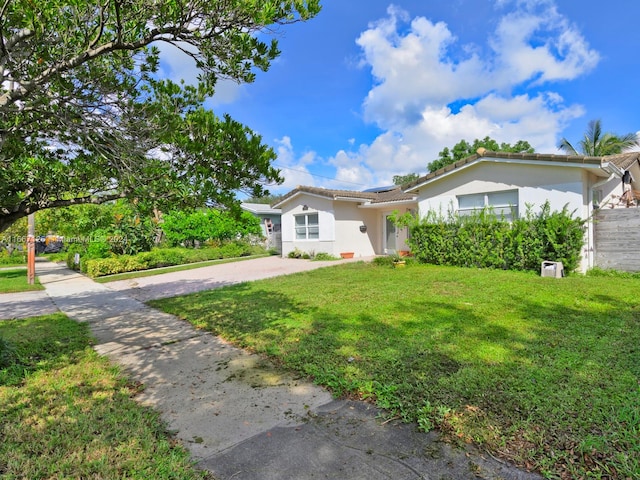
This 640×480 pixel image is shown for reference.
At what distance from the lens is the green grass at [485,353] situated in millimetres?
2582

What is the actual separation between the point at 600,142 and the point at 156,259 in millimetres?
36615

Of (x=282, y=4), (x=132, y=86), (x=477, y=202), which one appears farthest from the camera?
(x=477, y=202)

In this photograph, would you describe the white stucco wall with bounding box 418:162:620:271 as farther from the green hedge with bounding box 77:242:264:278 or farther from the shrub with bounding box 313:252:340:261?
the green hedge with bounding box 77:242:264:278

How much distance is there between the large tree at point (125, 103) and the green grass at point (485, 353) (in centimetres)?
257

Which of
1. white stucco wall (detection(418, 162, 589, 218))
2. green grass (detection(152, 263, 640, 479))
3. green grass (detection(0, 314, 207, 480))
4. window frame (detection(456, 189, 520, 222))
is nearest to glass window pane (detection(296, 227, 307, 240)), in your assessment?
white stucco wall (detection(418, 162, 589, 218))

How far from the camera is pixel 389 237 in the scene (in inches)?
744

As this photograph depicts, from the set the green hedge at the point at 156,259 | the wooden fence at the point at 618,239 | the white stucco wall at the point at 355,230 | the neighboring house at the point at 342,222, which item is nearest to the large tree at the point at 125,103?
the wooden fence at the point at 618,239

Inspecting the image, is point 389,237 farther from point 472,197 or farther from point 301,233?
point 472,197

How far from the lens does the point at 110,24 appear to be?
11.3ft

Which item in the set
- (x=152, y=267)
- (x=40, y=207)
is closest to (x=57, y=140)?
(x=40, y=207)

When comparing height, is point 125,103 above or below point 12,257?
above

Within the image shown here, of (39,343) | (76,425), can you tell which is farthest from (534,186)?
(39,343)

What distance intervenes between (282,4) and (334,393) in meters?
3.93

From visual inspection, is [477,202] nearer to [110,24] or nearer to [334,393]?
[334,393]
